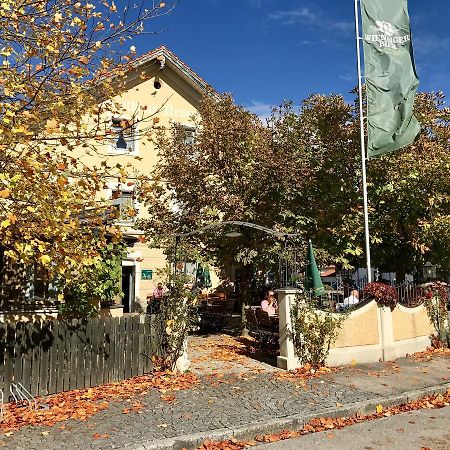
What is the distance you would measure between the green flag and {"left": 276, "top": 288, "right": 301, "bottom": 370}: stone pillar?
487cm

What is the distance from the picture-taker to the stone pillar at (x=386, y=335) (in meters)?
10.6

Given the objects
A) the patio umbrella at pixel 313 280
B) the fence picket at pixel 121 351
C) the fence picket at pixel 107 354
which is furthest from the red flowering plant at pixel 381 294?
the fence picket at pixel 107 354

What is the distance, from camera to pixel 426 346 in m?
12.0

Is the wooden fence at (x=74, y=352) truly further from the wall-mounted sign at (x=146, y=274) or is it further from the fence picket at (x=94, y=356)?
the wall-mounted sign at (x=146, y=274)

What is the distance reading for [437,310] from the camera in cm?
1245

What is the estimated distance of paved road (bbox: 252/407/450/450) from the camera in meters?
5.39

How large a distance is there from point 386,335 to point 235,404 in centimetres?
518

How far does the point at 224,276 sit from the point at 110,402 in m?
15.6

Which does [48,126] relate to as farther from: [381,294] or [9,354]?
[381,294]

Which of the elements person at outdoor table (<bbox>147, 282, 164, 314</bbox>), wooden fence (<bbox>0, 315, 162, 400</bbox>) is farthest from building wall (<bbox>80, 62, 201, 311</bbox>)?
wooden fence (<bbox>0, 315, 162, 400</bbox>)

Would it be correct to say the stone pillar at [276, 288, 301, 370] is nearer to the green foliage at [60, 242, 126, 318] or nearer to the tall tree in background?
the tall tree in background

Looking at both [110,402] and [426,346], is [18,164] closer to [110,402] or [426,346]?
[110,402]

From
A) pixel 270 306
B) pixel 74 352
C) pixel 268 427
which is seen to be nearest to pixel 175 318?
pixel 74 352

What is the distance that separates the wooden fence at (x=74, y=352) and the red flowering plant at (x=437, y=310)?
25.0ft
